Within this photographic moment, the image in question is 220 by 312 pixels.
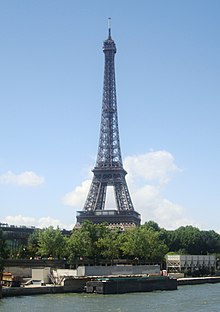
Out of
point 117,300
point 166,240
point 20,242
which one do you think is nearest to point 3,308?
point 117,300

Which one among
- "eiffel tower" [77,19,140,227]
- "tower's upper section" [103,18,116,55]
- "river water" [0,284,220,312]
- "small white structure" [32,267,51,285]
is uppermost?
"tower's upper section" [103,18,116,55]

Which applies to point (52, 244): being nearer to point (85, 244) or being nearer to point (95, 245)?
point (85, 244)

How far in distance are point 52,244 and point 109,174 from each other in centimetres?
3944

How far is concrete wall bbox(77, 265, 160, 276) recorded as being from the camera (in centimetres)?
8732

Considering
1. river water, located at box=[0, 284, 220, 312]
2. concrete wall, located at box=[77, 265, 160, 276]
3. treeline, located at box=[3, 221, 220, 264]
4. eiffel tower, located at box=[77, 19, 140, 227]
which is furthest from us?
eiffel tower, located at box=[77, 19, 140, 227]

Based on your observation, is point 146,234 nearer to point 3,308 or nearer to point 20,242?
point 20,242

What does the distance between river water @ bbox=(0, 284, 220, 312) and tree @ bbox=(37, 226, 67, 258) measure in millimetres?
29140

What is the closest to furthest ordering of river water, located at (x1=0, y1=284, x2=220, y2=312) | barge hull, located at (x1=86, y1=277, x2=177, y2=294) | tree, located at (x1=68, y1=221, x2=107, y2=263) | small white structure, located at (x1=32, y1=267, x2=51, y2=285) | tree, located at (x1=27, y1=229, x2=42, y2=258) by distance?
1. river water, located at (x1=0, y1=284, x2=220, y2=312)
2. barge hull, located at (x1=86, y1=277, x2=177, y2=294)
3. small white structure, located at (x1=32, y1=267, x2=51, y2=285)
4. tree, located at (x1=68, y1=221, x2=107, y2=263)
5. tree, located at (x1=27, y1=229, x2=42, y2=258)

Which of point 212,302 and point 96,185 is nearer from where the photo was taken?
point 212,302

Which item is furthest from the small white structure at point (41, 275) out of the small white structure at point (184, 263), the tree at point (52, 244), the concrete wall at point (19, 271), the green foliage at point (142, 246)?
the small white structure at point (184, 263)

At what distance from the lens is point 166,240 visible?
146375 mm

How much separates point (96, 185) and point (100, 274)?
51081mm

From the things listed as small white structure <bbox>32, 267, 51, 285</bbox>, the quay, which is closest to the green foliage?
the quay

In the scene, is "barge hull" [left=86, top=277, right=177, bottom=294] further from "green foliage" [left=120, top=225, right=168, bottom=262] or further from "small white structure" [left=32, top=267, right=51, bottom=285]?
"green foliage" [left=120, top=225, right=168, bottom=262]
